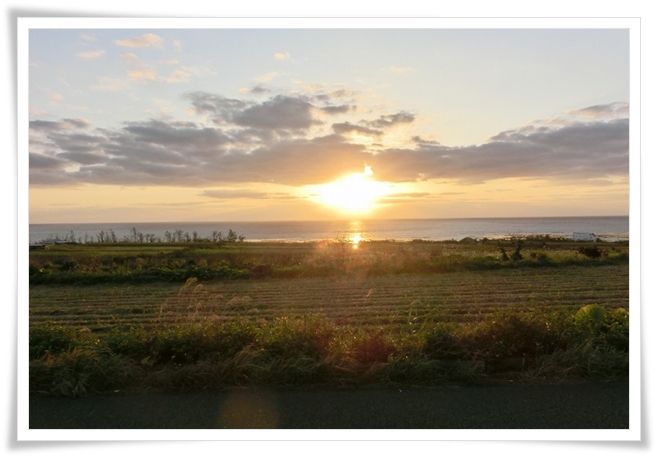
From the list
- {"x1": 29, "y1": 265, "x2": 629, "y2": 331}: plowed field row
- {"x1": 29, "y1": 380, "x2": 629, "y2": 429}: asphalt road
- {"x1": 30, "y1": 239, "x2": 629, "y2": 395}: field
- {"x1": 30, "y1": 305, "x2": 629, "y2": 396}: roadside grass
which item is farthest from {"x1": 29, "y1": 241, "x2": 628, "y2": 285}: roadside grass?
{"x1": 29, "y1": 380, "x2": 629, "y2": 429}: asphalt road

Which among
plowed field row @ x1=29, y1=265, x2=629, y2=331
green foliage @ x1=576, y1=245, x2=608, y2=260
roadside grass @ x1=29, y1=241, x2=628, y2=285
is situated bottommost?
plowed field row @ x1=29, y1=265, x2=629, y2=331

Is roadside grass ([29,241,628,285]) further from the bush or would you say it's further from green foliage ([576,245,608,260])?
the bush

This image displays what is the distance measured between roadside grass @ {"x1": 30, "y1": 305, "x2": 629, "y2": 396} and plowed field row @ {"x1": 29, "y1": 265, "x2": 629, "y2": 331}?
4.57 feet

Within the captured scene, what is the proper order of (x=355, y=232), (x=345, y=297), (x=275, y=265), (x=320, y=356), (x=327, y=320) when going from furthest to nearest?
(x=355, y=232) → (x=275, y=265) → (x=345, y=297) → (x=327, y=320) → (x=320, y=356)

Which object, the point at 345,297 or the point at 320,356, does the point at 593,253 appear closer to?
the point at 345,297

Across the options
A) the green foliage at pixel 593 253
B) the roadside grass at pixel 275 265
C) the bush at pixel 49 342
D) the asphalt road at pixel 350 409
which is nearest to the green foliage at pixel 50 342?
the bush at pixel 49 342

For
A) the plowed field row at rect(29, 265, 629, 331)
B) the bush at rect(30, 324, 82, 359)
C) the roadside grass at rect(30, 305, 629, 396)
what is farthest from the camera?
the plowed field row at rect(29, 265, 629, 331)

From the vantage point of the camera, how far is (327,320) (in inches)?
298

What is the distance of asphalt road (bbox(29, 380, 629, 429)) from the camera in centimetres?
404

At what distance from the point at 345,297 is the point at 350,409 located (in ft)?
27.0

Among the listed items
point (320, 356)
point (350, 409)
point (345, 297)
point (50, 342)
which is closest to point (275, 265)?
point (345, 297)

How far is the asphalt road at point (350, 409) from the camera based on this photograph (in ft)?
13.2
